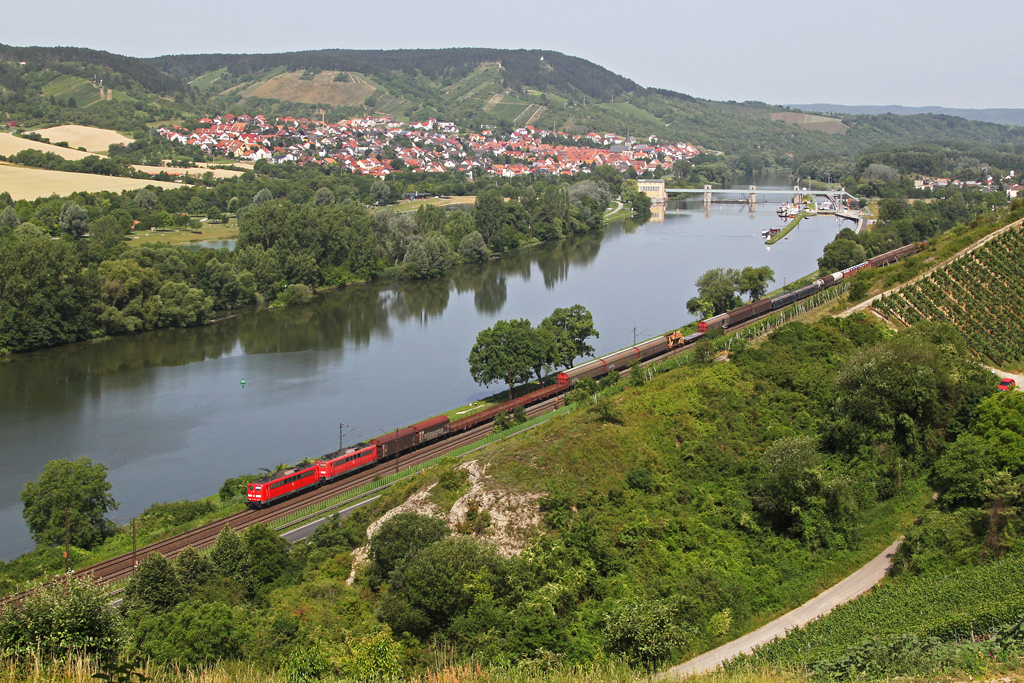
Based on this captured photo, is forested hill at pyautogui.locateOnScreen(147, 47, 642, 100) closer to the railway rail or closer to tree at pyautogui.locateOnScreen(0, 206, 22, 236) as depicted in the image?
tree at pyautogui.locateOnScreen(0, 206, 22, 236)

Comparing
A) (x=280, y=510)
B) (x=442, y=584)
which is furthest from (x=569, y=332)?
(x=442, y=584)

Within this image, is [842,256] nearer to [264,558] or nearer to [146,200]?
[264,558]

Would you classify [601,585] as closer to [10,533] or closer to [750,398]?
[750,398]

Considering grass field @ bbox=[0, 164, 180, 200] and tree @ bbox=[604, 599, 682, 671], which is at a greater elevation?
grass field @ bbox=[0, 164, 180, 200]

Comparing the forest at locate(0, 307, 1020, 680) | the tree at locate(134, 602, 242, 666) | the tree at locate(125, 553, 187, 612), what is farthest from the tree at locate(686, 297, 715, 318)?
the tree at locate(134, 602, 242, 666)

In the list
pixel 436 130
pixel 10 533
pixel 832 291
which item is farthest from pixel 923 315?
pixel 436 130

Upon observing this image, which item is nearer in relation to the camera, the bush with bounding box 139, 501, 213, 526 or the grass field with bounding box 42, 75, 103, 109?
the bush with bounding box 139, 501, 213, 526

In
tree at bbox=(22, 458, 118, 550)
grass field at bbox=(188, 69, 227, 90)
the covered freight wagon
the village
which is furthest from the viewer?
grass field at bbox=(188, 69, 227, 90)
